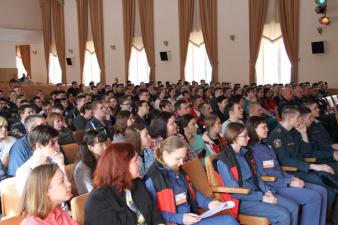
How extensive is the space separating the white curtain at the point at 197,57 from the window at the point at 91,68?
533 centimetres

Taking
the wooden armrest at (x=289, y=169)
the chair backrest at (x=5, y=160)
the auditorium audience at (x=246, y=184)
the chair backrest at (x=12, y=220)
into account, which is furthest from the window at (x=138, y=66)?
the chair backrest at (x=12, y=220)

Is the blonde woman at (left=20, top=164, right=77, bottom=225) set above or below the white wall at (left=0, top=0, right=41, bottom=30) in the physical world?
below

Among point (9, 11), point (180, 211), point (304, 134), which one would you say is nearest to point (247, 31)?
point (304, 134)

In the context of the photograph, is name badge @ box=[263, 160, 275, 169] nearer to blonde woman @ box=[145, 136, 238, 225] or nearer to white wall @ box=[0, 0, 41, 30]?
blonde woman @ box=[145, 136, 238, 225]

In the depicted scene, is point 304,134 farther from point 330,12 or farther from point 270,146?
point 330,12

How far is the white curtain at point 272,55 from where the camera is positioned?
12.5m

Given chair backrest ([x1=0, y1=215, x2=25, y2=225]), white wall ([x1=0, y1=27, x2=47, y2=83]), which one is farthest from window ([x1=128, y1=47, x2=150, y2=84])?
chair backrest ([x1=0, y1=215, x2=25, y2=225])

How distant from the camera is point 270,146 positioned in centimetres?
405

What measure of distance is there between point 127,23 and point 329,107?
33.7 ft

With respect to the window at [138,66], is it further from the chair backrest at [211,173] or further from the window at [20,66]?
the chair backrest at [211,173]

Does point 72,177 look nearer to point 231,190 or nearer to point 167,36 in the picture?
point 231,190

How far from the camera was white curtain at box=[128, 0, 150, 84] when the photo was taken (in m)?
16.3

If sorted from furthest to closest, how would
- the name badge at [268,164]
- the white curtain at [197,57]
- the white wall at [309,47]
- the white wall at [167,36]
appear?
the white wall at [167,36], the white curtain at [197,57], the white wall at [309,47], the name badge at [268,164]

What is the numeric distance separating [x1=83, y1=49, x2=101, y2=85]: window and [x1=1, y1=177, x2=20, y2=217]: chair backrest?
51.6 feet
